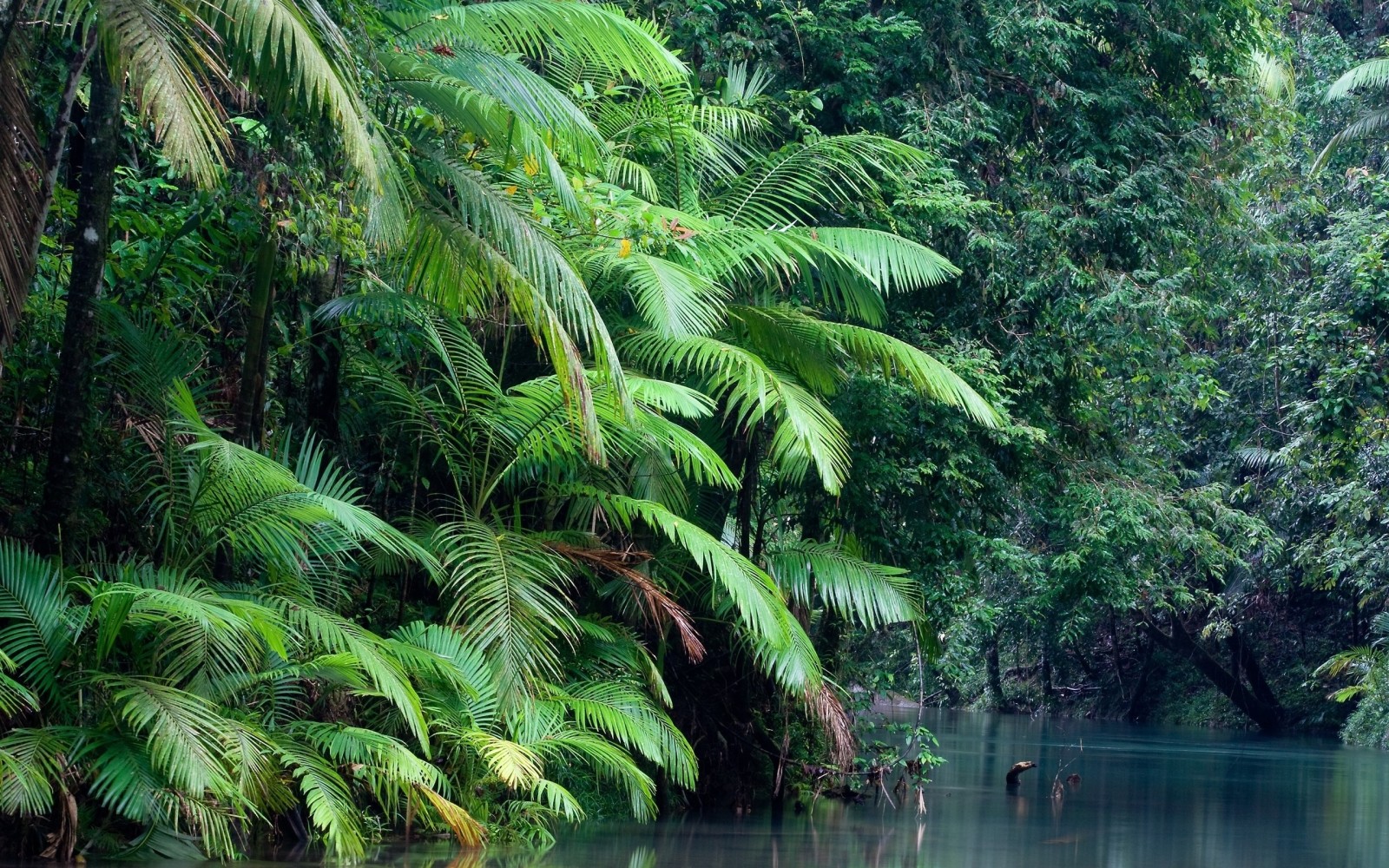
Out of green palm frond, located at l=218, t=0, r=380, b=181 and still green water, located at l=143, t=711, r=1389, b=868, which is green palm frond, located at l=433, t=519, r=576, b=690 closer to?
still green water, located at l=143, t=711, r=1389, b=868

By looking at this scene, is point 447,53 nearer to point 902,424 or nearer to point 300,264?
point 300,264

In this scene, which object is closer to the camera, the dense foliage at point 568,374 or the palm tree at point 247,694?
the palm tree at point 247,694

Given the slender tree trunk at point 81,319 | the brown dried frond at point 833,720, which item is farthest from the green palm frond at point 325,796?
the brown dried frond at point 833,720

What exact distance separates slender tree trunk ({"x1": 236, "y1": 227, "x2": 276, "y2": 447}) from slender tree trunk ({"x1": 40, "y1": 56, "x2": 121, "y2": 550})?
3.13ft

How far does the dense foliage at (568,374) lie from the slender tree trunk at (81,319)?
2cm

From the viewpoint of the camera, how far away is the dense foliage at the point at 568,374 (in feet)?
20.9

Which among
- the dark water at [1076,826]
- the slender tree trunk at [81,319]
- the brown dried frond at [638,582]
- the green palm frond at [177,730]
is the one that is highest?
the slender tree trunk at [81,319]

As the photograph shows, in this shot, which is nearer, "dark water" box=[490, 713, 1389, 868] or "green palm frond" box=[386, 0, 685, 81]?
"green palm frond" box=[386, 0, 685, 81]

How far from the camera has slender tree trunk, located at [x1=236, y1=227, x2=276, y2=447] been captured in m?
7.70

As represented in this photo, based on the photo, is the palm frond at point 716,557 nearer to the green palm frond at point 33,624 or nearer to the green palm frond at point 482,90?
the green palm frond at point 482,90

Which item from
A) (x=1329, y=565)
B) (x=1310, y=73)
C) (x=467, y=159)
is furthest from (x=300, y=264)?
(x=1310, y=73)

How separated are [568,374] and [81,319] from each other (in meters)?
2.29

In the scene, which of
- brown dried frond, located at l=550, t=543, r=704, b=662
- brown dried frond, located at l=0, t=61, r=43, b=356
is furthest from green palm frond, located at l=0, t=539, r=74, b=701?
brown dried frond, located at l=550, t=543, r=704, b=662

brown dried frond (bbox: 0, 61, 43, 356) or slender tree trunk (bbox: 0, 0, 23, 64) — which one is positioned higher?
slender tree trunk (bbox: 0, 0, 23, 64)
